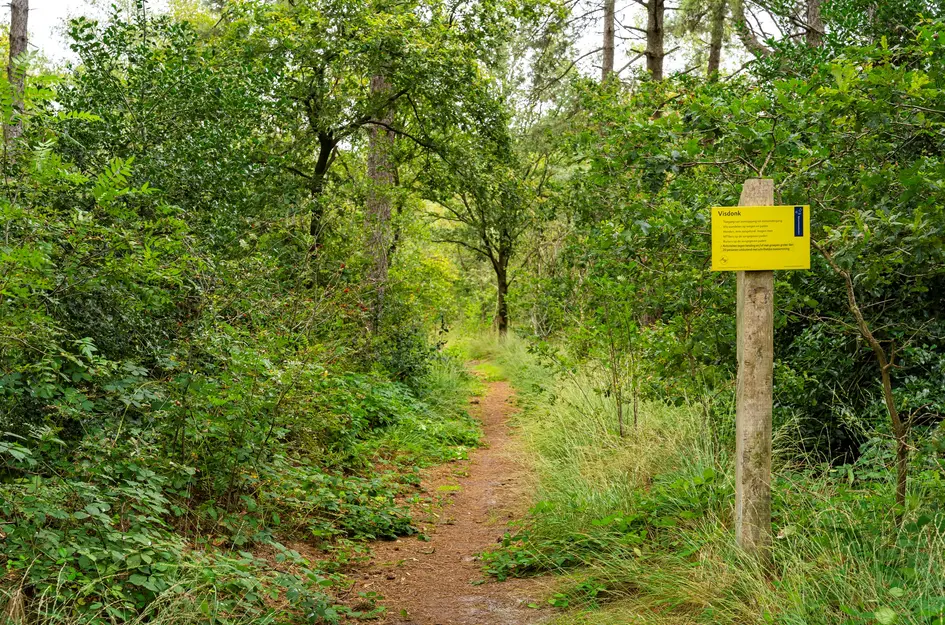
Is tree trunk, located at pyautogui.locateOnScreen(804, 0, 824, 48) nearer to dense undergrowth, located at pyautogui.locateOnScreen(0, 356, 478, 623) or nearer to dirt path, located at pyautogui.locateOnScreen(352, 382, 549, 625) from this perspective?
dirt path, located at pyautogui.locateOnScreen(352, 382, 549, 625)

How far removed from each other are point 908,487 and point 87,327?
515 centimetres

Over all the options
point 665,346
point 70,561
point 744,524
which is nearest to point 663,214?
point 665,346

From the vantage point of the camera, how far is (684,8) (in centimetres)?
→ 1327

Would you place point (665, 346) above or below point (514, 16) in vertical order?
below

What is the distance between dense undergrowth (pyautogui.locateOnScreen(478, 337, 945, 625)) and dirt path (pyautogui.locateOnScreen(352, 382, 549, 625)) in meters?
0.26

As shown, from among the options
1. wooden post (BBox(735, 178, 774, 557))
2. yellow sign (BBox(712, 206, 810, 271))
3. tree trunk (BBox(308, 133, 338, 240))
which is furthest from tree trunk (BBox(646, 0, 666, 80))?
wooden post (BBox(735, 178, 774, 557))

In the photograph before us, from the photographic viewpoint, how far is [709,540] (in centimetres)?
409

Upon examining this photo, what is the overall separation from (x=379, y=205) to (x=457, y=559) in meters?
7.37

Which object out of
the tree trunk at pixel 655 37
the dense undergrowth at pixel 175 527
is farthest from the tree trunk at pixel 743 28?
the dense undergrowth at pixel 175 527

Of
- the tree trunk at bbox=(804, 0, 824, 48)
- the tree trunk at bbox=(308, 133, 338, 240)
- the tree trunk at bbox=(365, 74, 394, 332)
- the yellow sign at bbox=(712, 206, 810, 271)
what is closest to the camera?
the yellow sign at bbox=(712, 206, 810, 271)

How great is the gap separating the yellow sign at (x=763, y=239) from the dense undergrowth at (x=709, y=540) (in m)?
1.37

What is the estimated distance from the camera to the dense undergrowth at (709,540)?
10.4 feet

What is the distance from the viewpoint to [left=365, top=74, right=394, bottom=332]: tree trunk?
443 inches

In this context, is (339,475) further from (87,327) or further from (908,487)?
(908,487)
